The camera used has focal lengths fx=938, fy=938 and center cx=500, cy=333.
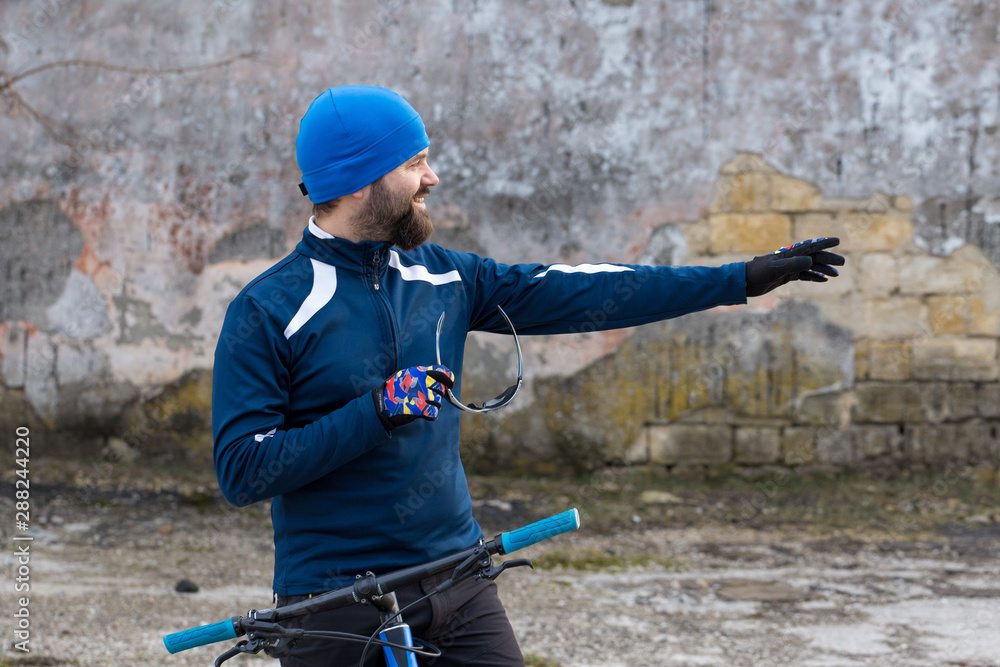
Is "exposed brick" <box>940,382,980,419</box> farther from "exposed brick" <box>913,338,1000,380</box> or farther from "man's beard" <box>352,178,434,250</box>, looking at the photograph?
"man's beard" <box>352,178,434,250</box>

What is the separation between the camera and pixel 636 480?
239 inches

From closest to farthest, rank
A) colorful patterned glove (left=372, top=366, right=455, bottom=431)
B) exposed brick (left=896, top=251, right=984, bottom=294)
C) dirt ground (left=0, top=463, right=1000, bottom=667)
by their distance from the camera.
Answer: colorful patterned glove (left=372, top=366, right=455, bottom=431)
dirt ground (left=0, top=463, right=1000, bottom=667)
exposed brick (left=896, top=251, right=984, bottom=294)

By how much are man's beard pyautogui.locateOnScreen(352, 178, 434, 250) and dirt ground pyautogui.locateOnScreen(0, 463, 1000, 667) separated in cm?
227

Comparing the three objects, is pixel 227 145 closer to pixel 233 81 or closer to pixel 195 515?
pixel 233 81

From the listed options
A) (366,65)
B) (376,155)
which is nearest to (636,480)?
(366,65)

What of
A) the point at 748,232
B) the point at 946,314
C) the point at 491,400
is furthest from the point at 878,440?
the point at 491,400

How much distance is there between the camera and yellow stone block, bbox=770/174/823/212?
5871mm

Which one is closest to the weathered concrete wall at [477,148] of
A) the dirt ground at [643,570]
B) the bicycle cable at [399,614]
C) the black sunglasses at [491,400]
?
the dirt ground at [643,570]

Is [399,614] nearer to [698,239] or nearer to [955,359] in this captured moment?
[698,239]

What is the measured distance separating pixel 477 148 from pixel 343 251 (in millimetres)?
4317

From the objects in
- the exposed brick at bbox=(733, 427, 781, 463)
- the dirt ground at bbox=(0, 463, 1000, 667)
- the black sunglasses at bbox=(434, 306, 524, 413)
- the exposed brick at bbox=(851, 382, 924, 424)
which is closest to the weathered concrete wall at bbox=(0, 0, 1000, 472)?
the exposed brick at bbox=(851, 382, 924, 424)

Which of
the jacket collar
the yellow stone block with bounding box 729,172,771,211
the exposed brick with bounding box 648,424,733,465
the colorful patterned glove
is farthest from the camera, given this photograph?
the exposed brick with bounding box 648,424,733,465

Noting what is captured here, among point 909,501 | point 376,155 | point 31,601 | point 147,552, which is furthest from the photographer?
point 909,501

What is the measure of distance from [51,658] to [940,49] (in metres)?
5.80
